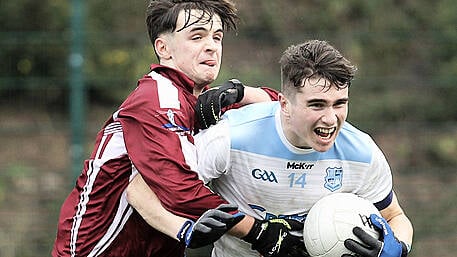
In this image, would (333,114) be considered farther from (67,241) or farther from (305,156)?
(67,241)

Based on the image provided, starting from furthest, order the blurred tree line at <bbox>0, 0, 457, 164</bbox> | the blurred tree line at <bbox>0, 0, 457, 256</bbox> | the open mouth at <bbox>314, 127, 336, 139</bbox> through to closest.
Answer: the blurred tree line at <bbox>0, 0, 457, 164</bbox>
the blurred tree line at <bbox>0, 0, 457, 256</bbox>
the open mouth at <bbox>314, 127, 336, 139</bbox>

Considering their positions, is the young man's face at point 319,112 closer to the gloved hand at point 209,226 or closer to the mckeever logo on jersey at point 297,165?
the mckeever logo on jersey at point 297,165

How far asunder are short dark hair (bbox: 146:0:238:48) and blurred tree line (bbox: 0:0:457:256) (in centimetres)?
355

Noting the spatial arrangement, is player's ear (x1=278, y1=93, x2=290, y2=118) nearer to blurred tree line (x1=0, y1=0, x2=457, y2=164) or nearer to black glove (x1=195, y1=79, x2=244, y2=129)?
black glove (x1=195, y1=79, x2=244, y2=129)

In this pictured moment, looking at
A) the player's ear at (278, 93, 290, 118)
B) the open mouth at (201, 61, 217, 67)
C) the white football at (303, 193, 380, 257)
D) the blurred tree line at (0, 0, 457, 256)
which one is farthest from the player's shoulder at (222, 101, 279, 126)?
the blurred tree line at (0, 0, 457, 256)

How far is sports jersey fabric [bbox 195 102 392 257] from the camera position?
4473 millimetres

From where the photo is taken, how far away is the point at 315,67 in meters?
4.29

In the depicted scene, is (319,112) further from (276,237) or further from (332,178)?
(276,237)

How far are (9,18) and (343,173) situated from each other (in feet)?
16.6

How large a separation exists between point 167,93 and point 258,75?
4.39 m

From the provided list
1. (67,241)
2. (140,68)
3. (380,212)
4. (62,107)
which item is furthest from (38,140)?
(380,212)

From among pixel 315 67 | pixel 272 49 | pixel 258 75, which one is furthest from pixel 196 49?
pixel 272 49

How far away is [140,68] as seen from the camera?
8625 millimetres

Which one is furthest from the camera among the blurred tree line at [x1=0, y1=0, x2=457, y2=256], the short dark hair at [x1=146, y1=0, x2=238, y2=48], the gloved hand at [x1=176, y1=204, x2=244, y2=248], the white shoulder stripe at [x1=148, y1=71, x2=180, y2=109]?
the blurred tree line at [x1=0, y1=0, x2=457, y2=256]
